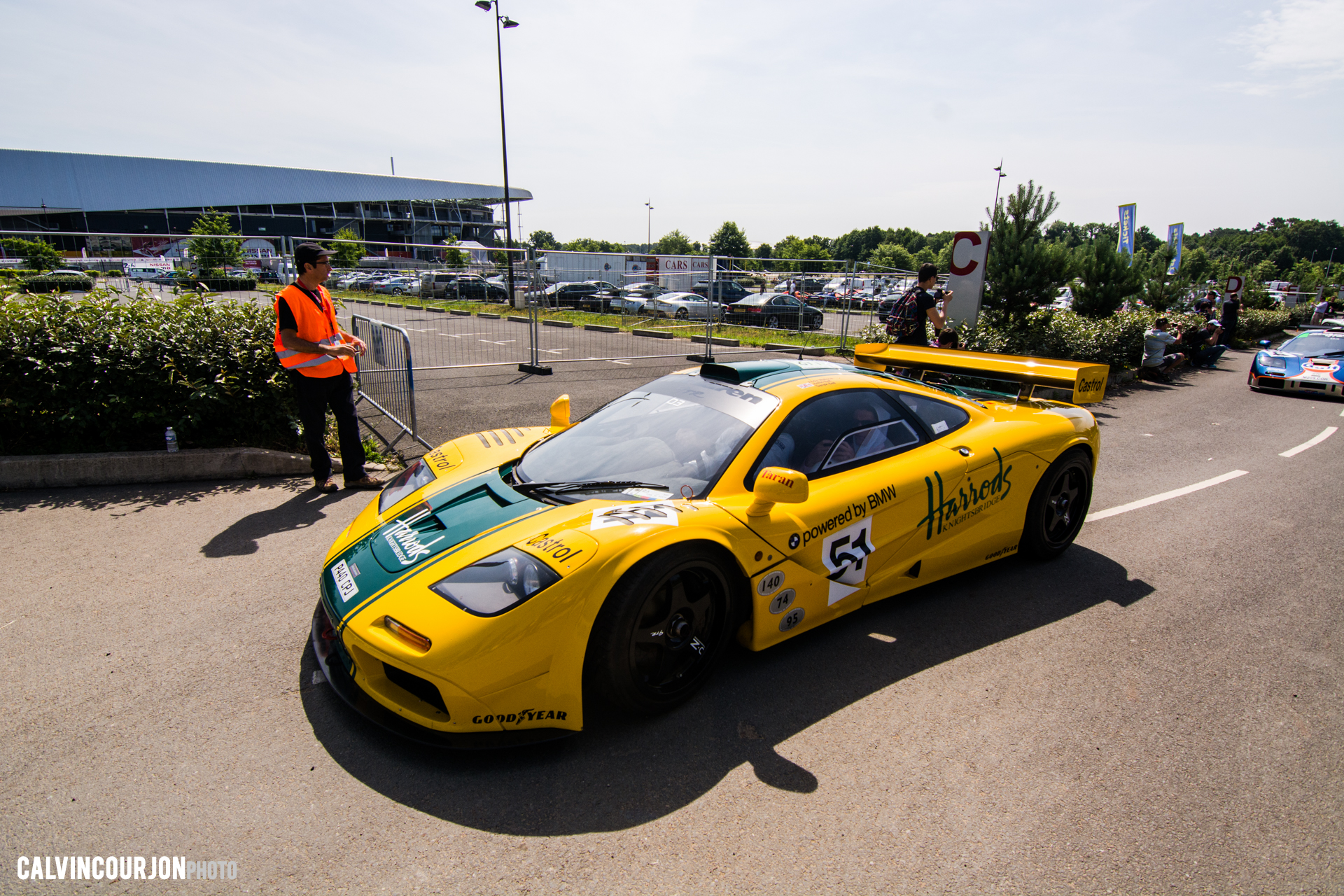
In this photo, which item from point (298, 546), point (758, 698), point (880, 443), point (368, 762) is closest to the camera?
point (368, 762)

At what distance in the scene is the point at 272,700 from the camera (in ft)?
8.93

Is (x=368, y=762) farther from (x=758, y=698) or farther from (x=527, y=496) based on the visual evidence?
(x=758, y=698)

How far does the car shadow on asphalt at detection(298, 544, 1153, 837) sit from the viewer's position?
2229mm

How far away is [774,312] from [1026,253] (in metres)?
5.92

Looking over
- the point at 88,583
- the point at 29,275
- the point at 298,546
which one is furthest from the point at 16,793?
the point at 29,275

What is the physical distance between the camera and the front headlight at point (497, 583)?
2285 millimetres

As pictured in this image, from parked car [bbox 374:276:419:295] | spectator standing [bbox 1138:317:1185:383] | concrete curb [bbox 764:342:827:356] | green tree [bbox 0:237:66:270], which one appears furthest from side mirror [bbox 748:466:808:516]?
spectator standing [bbox 1138:317:1185:383]

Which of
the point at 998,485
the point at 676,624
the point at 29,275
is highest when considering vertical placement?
the point at 29,275

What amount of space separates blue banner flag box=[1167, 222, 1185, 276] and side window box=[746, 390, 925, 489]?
19.2 metres

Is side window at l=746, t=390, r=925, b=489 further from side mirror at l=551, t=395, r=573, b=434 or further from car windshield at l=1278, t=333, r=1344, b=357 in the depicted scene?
car windshield at l=1278, t=333, r=1344, b=357

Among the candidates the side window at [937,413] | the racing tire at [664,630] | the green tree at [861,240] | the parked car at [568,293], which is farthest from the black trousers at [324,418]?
the green tree at [861,240]

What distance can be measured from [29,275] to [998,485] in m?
8.04

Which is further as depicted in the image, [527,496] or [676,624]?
[527,496]

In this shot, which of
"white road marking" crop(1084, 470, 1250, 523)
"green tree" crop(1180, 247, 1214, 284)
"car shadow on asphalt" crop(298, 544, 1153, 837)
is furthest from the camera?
"green tree" crop(1180, 247, 1214, 284)
